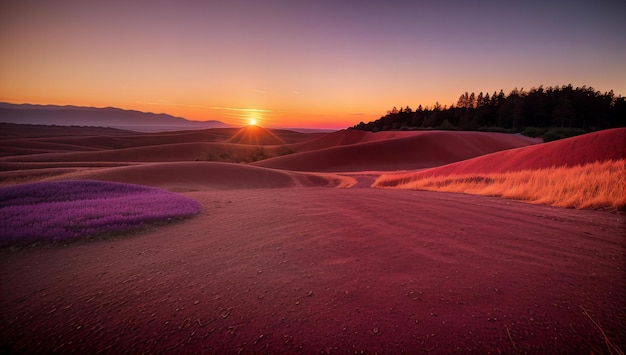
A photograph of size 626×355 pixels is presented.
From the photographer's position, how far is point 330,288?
304 cm

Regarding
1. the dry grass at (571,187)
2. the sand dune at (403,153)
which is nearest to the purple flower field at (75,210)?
the dry grass at (571,187)

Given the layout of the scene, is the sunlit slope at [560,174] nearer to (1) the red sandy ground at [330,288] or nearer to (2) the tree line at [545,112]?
(1) the red sandy ground at [330,288]

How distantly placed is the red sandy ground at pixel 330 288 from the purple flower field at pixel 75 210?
53cm

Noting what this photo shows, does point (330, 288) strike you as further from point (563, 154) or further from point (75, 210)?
point (563, 154)

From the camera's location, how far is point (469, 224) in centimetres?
530

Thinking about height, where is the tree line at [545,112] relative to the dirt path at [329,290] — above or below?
above

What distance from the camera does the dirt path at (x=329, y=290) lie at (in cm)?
228

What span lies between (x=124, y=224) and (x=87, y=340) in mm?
4027

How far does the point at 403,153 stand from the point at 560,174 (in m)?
36.7

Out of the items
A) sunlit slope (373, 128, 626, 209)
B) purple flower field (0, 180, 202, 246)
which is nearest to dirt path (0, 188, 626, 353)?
purple flower field (0, 180, 202, 246)

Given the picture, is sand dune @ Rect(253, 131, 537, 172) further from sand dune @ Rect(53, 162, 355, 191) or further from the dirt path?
the dirt path

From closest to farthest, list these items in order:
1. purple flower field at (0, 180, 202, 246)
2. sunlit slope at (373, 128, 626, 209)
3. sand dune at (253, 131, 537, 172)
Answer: purple flower field at (0, 180, 202, 246)
sunlit slope at (373, 128, 626, 209)
sand dune at (253, 131, 537, 172)

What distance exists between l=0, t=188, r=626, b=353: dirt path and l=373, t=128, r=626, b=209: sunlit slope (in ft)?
6.97

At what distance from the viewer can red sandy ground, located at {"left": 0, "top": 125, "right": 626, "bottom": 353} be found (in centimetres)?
228
